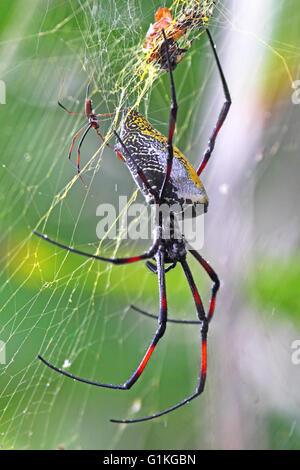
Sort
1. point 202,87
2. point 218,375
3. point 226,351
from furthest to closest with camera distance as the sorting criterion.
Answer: point 218,375 → point 226,351 → point 202,87

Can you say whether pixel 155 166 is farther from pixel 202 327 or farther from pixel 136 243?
pixel 136 243

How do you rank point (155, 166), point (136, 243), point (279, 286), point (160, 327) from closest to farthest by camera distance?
point (155, 166) → point (160, 327) → point (279, 286) → point (136, 243)

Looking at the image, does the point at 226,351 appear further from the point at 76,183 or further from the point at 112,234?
the point at 76,183

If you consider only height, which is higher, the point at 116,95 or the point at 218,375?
the point at 116,95

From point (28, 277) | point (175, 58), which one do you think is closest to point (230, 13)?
point (175, 58)

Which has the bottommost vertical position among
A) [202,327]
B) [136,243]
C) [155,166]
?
[202,327]

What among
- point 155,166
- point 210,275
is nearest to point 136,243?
point 210,275

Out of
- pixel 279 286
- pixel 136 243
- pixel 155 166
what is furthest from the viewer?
pixel 136 243
